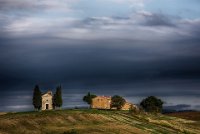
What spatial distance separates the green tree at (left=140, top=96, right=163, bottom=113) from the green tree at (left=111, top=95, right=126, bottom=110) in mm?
14762

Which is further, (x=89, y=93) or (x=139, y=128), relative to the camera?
(x=89, y=93)

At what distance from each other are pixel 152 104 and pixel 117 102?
694 inches

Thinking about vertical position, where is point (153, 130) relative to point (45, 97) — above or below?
below

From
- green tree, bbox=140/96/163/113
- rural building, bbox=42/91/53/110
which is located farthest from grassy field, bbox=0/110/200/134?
green tree, bbox=140/96/163/113

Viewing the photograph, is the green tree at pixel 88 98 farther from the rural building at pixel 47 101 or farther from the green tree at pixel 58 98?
the green tree at pixel 58 98

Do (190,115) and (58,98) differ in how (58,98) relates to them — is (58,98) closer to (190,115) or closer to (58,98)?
(58,98)

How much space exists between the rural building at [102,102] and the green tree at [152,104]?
16.1 metres

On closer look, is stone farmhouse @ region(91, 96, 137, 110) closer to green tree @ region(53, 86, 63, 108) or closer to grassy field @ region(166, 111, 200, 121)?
green tree @ region(53, 86, 63, 108)

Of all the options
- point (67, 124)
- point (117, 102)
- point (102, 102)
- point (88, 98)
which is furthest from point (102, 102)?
point (67, 124)

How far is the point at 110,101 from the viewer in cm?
17250

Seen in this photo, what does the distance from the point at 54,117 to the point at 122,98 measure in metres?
73.5

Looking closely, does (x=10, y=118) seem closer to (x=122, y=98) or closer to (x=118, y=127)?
(x=118, y=127)

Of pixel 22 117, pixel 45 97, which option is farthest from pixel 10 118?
pixel 45 97

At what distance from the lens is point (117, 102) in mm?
168625
